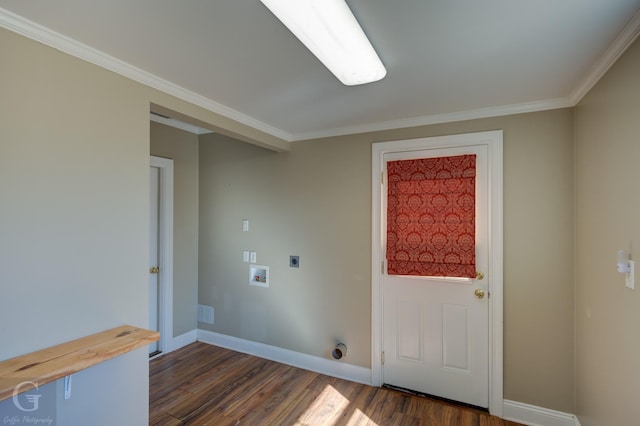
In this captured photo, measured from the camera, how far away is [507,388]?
2346 mm

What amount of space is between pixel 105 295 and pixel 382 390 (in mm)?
2316

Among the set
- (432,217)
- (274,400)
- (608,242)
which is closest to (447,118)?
(432,217)

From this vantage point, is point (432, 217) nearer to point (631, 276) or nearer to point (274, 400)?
point (631, 276)

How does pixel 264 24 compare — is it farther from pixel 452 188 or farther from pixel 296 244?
pixel 296 244

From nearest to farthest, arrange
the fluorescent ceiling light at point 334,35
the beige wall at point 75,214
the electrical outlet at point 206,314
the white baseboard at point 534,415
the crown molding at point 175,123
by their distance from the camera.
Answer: the fluorescent ceiling light at point 334,35 < the beige wall at point 75,214 < the white baseboard at point 534,415 < the crown molding at point 175,123 < the electrical outlet at point 206,314

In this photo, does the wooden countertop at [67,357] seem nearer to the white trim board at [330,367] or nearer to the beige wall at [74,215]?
the beige wall at [74,215]

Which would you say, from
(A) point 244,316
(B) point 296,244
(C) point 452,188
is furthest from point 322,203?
(A) point 244,316

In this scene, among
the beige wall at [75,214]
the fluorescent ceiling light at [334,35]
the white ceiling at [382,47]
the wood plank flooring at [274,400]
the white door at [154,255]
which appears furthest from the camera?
the white door at [154,255]

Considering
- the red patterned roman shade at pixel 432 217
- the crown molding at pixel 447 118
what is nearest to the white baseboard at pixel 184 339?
the red patterned roman shade at pixel 432 217

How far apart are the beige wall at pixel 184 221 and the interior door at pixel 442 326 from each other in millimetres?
2297

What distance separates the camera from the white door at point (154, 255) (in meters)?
Answer: 3.28

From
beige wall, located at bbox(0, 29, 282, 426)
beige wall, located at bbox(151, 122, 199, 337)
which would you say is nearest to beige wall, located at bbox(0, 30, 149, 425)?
beige wall, located at bbox(0, 29, 282, 426)

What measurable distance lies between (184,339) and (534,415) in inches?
135

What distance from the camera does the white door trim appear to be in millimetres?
3311
